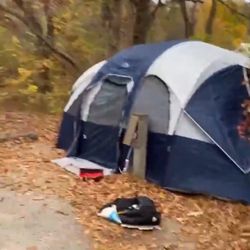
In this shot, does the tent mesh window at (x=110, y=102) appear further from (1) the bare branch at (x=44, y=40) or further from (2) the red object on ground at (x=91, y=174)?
(1) the bare branch at (x=44, y=40)

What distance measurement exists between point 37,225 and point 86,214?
2.15 ft

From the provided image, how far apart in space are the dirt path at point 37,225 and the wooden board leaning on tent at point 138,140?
1519mm

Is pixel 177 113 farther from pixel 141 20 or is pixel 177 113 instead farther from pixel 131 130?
pixel 141 20

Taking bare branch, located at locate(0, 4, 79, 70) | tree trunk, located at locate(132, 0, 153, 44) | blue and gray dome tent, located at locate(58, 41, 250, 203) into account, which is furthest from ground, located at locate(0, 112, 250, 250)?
bare branch, located at locate(0, 4, 79, 70)

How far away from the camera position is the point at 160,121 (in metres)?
8.62

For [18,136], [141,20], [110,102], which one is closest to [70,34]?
[141,20]

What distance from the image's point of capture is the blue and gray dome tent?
8.25 metres

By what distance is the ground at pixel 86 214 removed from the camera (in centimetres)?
631

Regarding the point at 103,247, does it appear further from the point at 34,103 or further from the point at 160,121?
the point at 34,103

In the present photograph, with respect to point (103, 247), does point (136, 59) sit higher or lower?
higher

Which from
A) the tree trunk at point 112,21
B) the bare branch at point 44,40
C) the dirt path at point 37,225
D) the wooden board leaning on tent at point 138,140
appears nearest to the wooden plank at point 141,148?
the wooden board leaning on tent at point 138,140

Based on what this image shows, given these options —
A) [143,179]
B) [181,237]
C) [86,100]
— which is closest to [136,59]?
[86,100]

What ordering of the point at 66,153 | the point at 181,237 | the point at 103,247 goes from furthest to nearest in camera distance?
the point at 66,153, the point at 181,237, the point at 103,247

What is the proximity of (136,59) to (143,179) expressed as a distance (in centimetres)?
191
